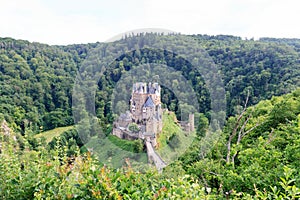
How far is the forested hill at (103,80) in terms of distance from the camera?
3459cm

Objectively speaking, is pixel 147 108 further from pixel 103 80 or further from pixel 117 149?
A: pixel 103 80

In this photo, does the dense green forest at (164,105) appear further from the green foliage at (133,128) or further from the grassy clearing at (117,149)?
the green foliage at (133,128)

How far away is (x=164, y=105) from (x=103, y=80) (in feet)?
32.0

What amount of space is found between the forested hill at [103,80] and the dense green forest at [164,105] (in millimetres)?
135

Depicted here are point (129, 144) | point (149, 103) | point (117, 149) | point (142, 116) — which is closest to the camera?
point (117, 149)

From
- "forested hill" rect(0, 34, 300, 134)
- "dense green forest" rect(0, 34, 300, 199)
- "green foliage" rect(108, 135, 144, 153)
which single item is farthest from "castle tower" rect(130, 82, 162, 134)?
"forested hill" rect(0, 34, 300, 134)

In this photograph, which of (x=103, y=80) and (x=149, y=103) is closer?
(x=149, y=103)

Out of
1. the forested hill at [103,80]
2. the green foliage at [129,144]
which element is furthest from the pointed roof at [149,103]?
the forested hill at [103,80]

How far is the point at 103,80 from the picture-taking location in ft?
121

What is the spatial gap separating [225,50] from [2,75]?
36235 millimetres

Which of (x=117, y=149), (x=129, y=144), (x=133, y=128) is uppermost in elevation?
(x=133, y=128)

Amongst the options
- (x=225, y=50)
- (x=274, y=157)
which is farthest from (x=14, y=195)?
(x=225, y=50)

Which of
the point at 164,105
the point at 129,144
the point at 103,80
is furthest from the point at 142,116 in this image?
the point at 103,80

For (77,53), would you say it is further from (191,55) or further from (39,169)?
(39,169)
